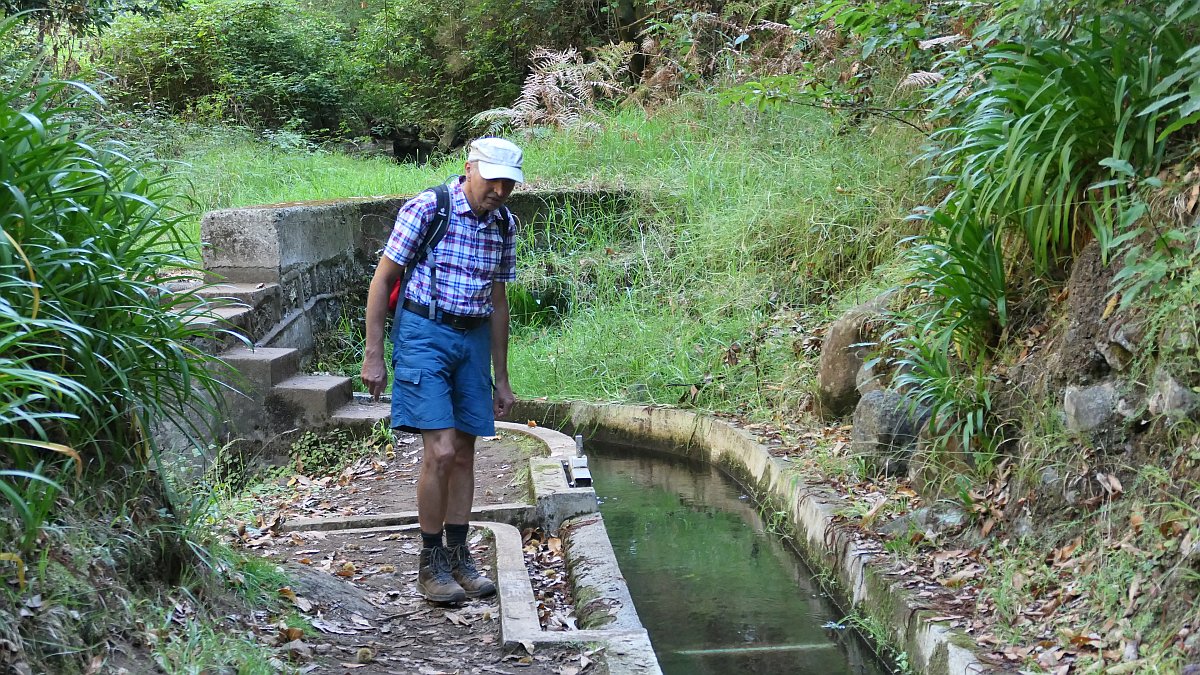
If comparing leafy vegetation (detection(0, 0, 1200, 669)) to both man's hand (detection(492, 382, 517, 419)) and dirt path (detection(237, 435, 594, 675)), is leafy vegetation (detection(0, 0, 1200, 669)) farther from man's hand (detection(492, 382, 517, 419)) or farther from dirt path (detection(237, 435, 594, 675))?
man's hand (detection(492, 382, 517, 419))

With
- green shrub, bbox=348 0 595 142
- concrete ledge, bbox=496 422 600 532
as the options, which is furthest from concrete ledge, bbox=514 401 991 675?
green shrub, bbox=348 0 595 142

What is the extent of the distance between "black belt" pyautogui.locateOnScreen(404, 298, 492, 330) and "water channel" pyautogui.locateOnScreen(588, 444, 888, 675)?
1800 mm

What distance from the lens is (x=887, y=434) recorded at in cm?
622

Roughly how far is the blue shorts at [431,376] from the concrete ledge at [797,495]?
2042mm

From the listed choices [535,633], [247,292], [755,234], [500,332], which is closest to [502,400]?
[500,332]

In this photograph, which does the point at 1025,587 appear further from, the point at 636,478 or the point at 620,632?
the point at 636,478

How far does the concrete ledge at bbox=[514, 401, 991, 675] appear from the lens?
431 cm

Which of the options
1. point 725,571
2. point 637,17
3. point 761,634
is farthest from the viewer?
point 637,17

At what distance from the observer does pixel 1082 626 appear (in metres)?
3.97

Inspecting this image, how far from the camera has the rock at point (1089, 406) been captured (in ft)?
14.6

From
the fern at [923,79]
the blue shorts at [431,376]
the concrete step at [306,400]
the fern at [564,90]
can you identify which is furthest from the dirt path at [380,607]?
the fern at [564,90]

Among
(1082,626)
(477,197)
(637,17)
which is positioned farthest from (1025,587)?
(637,17)

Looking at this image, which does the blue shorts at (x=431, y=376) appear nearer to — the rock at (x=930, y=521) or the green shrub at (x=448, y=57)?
the rock at (x=930, y=521)

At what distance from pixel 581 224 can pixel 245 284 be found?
180 inches
